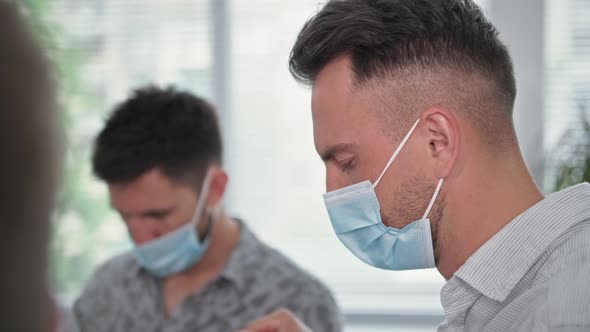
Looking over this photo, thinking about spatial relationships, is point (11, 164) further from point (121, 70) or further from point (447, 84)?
point (121, 70)

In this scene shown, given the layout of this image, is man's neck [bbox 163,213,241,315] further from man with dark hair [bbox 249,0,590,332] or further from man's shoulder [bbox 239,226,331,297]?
man with dark hair [bbox 249,0,590,332]

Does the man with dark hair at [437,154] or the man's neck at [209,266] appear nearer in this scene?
the man with dark hair at [437,154]

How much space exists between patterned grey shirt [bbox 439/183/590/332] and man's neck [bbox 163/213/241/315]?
4.07ft

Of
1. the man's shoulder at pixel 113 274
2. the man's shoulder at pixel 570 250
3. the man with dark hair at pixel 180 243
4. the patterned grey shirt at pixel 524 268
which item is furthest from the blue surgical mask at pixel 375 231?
the man's shoulder at pixel 113 274

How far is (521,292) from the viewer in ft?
3.49

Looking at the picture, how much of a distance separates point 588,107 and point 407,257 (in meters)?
2.10

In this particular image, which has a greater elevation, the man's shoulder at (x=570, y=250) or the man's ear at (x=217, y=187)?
the man's shoulder at (x=570, y=250)

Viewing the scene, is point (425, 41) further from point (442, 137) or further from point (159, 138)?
point (159, 138)

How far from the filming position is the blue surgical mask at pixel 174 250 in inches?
87.7

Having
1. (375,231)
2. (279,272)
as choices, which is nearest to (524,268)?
(375,231)

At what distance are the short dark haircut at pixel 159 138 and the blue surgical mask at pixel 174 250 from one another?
0.18 m

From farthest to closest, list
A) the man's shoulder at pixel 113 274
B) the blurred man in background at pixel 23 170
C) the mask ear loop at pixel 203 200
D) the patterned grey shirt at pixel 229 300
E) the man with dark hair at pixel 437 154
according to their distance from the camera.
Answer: the man's shoulder at pixel 113 274
the mask ear loop at pixel 203 200
the patterned grey shirt at pixel 229 300
the man with dark hair at pixel 437 154
the blurred man in background at pixel 23 170

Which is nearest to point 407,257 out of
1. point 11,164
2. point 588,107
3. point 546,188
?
point 11,164

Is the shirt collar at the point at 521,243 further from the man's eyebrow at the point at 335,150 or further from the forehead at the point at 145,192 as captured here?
the forehead at the point at 145,192
